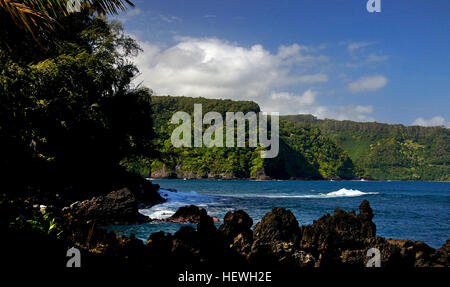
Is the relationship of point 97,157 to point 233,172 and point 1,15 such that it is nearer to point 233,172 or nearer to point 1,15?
point 1,15

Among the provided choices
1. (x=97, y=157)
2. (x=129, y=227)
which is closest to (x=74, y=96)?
(x=97, y=157)

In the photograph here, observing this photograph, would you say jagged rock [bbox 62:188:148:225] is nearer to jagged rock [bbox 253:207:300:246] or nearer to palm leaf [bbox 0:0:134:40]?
jagged rock [bbox 253:207:300:246]

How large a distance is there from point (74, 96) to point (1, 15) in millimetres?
15974

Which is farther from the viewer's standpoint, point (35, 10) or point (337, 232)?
point (337, 232)

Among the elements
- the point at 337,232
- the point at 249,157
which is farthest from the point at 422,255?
the point at 249,157

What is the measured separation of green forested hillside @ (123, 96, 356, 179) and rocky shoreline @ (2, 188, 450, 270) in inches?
3494

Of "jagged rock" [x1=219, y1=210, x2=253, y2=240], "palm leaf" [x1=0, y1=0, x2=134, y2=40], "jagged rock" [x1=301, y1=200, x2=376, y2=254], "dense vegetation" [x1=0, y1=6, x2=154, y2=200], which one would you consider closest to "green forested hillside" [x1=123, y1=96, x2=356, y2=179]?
"dense vegetation" [x1=0, y1=6, x2=154, y2=200]

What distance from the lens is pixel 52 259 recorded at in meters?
5.02

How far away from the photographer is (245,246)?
9766 mm

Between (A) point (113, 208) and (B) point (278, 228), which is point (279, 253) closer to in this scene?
(B) point (278, 228)

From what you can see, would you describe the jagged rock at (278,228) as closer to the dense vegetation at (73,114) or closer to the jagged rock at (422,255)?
the jagged rock at (422,255)

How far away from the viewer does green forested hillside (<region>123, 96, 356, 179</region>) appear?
130625 millimetres

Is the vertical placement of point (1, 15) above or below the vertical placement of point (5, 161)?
above

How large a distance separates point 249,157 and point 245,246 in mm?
130173
